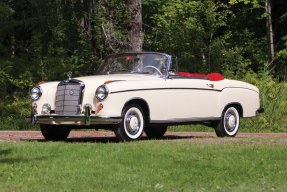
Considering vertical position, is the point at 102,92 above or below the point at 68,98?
above

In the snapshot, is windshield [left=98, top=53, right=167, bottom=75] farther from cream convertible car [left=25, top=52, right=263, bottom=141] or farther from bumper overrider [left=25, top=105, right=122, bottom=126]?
bumper overrider [left=25, top=105, right=122, bottom=126]

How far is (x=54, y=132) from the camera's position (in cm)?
1177

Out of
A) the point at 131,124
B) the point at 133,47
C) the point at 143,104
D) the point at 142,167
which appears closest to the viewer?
the point at 142,167

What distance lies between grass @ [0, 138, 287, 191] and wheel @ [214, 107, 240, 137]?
290 centimetres

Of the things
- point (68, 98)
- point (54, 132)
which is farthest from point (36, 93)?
point (54, 132)

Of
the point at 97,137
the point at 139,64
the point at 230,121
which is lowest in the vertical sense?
the point at 97,137

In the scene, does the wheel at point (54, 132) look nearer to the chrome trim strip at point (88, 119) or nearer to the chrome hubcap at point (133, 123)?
the chrome trim strip at point (88, 119)

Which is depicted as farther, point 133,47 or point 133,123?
point 133,47

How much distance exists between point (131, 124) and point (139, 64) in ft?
5.44

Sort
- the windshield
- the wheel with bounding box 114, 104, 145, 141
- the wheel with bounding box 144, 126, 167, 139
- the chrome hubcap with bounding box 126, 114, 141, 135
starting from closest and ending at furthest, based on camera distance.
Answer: the wheel with bounding box 114, 104, 145, 141 < the chrome hubcap with bounding box 126, 114, 141, 135 < the windshield < the wheel with bounding box 144, 126, 167, 139

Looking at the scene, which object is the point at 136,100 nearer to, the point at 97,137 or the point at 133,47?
the point at 97,137

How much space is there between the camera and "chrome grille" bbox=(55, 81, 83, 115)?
411 inches

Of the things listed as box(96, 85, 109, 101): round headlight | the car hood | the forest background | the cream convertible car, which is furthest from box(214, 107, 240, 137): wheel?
the forest background

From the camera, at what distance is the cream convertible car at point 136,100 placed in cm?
1025
